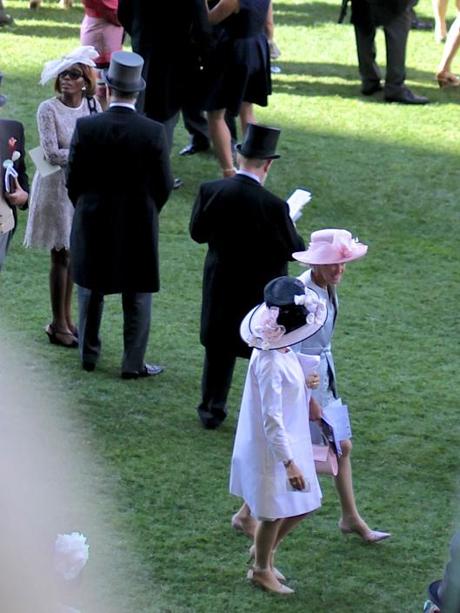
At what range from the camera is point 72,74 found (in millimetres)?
7367

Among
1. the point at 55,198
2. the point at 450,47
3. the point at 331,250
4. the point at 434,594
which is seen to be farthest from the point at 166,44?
the point at 434,594

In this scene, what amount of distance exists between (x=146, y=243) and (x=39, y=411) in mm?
1070

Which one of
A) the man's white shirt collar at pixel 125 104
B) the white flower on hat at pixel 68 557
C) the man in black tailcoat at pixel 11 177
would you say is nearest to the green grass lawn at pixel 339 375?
the man in black tailcoat at pixel 11 177

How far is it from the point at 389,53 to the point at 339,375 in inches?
225

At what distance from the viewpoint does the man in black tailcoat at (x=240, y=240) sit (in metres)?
6.38

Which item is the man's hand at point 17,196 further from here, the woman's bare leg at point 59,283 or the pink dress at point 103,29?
the pink dress at point 103,29

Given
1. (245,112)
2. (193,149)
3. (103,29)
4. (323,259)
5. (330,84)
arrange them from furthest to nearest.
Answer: (330,84) → (193,149) → (103,29) → (245,112) → (323,259)

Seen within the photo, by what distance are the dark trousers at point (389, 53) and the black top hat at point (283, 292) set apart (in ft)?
25.9

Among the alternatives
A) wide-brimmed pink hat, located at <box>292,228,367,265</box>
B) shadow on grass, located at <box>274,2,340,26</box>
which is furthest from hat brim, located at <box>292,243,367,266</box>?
shadow on grass, located at <box>274,2,340,26</box>

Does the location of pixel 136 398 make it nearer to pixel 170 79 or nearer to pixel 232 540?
pixel 232 540

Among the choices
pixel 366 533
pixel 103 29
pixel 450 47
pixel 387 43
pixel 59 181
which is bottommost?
pixel 366 533

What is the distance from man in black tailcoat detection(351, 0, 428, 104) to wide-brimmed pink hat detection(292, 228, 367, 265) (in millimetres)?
7380

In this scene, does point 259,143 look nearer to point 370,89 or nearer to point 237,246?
point 237,246

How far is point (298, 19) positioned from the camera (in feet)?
52.9
